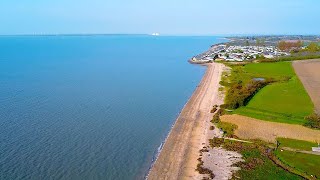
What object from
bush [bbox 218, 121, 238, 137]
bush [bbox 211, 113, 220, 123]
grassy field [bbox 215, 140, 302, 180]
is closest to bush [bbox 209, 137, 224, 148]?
grassy field [bbox 215, 140, 302, 180]

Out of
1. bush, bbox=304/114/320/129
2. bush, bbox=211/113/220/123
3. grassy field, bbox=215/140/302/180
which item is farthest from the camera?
bush, bbox=211/113/220/123

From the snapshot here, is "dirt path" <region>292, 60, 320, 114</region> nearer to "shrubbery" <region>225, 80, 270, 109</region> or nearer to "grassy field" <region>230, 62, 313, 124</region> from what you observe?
"grassy field" <region>230, 62, 313, 124</region>

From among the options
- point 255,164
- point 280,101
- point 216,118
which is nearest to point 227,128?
point 216,118

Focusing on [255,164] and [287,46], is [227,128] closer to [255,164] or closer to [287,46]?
[255,164]

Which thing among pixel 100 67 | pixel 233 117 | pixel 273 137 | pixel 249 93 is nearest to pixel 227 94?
pixel 249 93

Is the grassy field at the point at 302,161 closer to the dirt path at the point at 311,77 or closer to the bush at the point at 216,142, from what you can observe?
the bush at the point at 216,142
